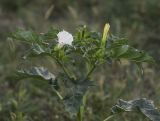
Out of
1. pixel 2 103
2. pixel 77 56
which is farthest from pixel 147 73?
pixel 77 56

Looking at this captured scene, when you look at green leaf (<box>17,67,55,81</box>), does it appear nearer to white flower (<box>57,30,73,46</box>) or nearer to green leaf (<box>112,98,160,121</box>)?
white flower (<box>57,30,73,46</box>)

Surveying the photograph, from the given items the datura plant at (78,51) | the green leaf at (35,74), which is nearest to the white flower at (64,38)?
the datura plant at (78,51)

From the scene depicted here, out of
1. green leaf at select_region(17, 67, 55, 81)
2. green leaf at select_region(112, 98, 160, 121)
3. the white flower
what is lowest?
green leaf at select_region(112, 98, 160, 121)

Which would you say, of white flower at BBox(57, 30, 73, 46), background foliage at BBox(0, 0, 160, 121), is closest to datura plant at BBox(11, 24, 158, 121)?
white flower at BBox(57, 30, 73, 46)

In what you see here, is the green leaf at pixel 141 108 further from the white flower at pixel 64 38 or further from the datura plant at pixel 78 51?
the white flower at pixel 64 38

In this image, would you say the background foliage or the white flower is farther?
the background foliage
